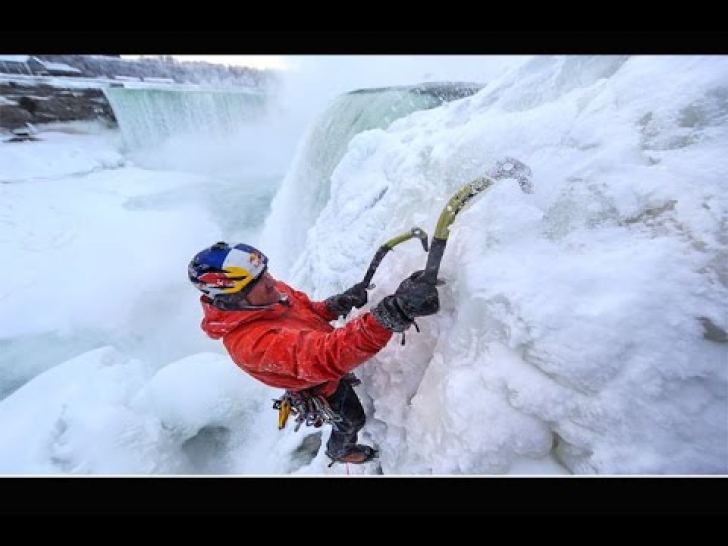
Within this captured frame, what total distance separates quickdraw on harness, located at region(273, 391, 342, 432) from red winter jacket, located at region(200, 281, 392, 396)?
0.94ft

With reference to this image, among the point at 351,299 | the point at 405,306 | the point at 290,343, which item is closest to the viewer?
the point at 405,306

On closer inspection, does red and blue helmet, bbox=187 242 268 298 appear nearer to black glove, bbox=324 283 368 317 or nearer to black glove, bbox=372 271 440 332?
black glove, bbox=324 283 368 317

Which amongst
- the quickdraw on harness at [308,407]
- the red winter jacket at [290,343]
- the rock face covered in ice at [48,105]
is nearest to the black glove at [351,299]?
the red winter jacket at [290,343]

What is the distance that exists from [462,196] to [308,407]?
1.15 meters

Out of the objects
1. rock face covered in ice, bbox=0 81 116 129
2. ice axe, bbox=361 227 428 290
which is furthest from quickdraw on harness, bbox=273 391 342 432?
rock face covered in ice, bbox=0 81 116 129

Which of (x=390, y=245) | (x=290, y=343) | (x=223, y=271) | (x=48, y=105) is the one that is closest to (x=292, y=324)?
(x=290, y=343)

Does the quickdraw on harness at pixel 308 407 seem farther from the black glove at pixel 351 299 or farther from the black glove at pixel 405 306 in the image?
the black glove at pixel 405 306

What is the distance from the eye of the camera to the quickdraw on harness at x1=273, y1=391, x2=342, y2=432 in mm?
1847

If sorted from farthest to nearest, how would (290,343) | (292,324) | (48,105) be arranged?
(48,105) < (292,324) < (290,343)

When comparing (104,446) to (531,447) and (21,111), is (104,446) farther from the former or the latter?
(21,111)

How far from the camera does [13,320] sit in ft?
17.6

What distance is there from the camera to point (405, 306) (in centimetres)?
138

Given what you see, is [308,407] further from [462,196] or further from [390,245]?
[462,196]

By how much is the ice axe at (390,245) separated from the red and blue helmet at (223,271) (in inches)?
18.7
